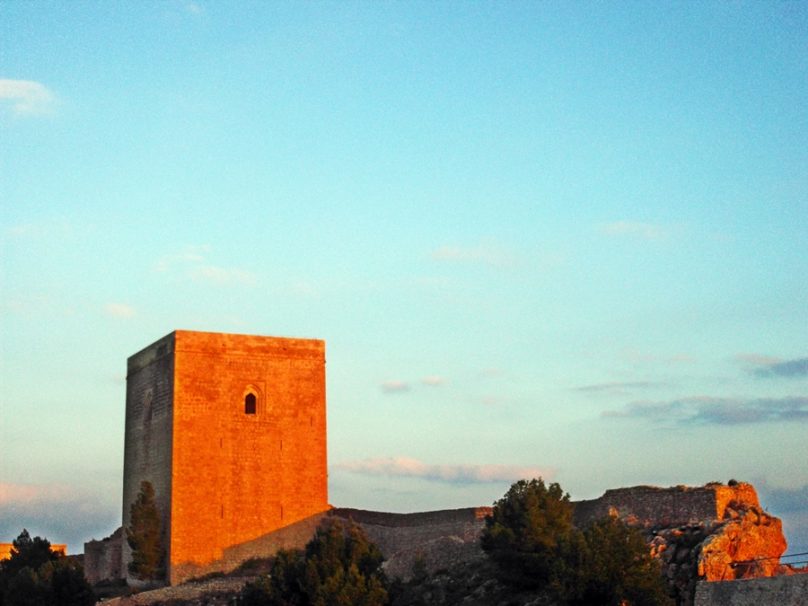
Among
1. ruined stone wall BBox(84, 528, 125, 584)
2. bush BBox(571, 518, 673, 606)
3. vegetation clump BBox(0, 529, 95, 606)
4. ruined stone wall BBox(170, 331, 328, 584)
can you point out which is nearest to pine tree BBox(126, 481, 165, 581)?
ruined stone wall BBox(170, 331, 328, 584)

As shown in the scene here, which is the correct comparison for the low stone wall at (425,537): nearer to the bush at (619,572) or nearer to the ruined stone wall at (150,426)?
the ruined stone wall at (150,426)

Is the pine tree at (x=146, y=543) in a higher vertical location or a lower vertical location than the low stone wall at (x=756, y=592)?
higher

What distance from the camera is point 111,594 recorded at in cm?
3831

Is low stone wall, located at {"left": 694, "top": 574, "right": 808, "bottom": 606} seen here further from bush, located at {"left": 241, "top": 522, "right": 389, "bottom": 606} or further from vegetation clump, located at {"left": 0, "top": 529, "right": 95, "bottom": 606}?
vegetation clump, located at {"left": 0, "top": 529, "right": 95, "bottom": 606}

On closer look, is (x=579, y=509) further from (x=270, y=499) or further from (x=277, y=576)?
(x=270, y=499)

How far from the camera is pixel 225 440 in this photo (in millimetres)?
39125

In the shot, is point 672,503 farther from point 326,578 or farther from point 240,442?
point 240,442

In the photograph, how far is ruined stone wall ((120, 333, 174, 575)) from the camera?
38844 millimetres

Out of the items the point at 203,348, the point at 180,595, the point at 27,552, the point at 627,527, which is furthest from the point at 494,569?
the point at 27,552

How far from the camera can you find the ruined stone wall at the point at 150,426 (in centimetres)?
3884

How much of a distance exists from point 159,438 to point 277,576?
27.4 ft

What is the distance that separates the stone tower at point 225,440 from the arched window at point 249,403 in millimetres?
42

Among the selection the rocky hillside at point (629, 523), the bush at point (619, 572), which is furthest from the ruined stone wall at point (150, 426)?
the bush at point (619, 572)

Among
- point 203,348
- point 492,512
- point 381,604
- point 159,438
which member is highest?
point 203,348
